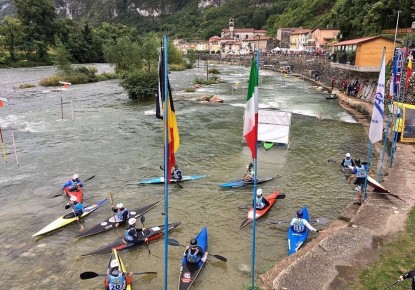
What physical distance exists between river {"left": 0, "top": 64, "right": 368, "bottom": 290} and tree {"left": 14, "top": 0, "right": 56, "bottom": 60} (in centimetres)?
6035

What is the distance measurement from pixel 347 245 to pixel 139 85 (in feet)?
124

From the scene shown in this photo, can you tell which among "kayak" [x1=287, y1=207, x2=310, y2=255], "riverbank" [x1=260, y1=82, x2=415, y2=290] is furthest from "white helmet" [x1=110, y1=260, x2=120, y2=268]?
"kayak" [x1=287, y1=207, x2=310, y2=255]

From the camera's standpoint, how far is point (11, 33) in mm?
82875

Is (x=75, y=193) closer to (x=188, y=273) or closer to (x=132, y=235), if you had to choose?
(x=132, y=235)

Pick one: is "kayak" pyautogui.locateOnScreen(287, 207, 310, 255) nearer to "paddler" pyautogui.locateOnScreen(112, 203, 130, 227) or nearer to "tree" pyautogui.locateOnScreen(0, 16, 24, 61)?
"paddler" pyautogui.locateOnScreen(112, 203, 130, 227)

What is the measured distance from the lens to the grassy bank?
28.3 feet

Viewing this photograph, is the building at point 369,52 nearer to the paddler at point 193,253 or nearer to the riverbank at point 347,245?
the riverbank at point 347,245

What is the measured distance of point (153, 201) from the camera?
15984 millimetres

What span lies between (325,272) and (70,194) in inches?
463

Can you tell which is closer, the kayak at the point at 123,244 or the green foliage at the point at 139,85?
the kayak at the point at 123,244

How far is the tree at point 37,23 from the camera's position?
295 feet

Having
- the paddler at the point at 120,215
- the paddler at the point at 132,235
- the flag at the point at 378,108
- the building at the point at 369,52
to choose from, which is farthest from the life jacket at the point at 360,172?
the building at the point at 369,52

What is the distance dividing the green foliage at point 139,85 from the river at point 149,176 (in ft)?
17.0

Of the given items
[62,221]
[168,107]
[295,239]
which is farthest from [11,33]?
[168,107]
